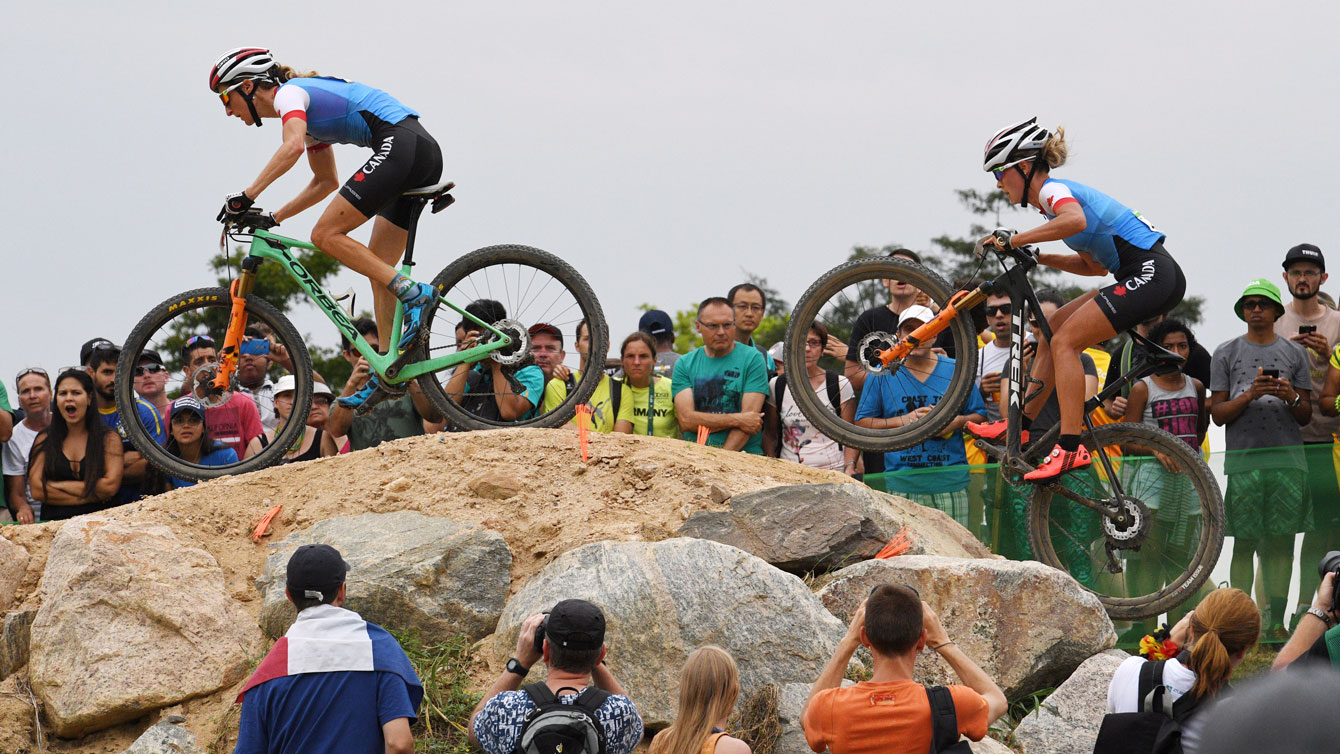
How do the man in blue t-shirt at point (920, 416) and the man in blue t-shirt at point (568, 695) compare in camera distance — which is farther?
the man in blue t-shirt at point (920, 416)

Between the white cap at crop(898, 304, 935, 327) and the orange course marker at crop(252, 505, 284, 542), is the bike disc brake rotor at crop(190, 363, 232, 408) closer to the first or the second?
the orange course marker at crop(252, 505, 284, 542)

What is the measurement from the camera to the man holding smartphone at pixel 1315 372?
7.98m

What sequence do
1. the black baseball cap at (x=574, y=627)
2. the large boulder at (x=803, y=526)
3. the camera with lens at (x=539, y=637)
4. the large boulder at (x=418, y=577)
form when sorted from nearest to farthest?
1. the black baseball cap at (x=574, y=627)
2. the camera with lens at (x=539, y=637)
3. the large boulder at (x=418, y=577)
4. the large boulder at (x=803, y=526)

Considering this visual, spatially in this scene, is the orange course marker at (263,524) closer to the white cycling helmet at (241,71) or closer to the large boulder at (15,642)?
the large boulder at (15,642)

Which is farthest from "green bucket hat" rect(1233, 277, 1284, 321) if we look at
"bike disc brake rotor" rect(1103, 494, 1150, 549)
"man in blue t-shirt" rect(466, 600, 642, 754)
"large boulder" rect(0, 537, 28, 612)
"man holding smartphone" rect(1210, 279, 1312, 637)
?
"large boulder" rect(0, 537, 28, 612)

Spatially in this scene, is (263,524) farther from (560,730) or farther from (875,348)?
(560,730)

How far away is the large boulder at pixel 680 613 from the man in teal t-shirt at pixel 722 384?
6.65 ft

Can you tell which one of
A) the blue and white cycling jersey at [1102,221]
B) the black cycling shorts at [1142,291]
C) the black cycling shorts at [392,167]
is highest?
the black cycling shorts at [392,167]

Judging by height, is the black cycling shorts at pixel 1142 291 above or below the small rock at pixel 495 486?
above

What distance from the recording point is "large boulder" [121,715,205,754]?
6387 mm

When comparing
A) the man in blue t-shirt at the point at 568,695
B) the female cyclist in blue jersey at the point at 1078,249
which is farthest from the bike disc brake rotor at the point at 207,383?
the female cyclist in blue jersey at the point at 1078,249

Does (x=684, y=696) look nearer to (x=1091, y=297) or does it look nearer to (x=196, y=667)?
(x=196, y=667)

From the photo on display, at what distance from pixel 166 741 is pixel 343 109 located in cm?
360

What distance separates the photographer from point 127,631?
684cm
